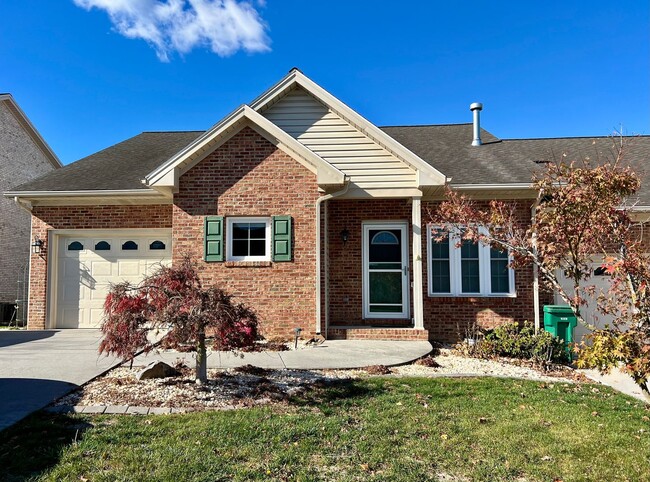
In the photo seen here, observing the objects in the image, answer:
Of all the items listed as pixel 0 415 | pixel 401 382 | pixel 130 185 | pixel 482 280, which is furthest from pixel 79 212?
pixel 482 280

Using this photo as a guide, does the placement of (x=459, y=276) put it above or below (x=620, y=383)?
above

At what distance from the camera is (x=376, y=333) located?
9109mm

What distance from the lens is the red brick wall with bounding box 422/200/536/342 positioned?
32.3 feet

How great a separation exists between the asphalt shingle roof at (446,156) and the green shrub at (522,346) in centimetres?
351

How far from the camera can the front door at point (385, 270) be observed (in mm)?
10203

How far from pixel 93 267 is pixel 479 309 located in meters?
9.65

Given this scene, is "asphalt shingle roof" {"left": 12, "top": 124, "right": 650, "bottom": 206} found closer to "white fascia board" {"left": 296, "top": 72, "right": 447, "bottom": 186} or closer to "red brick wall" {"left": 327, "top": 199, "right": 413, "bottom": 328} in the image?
"white fascia board" {"left": 296, "top": 72, "right": 447, "bottom": 186}

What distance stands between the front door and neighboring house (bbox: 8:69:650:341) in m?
0.02

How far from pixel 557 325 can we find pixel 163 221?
9.23 m

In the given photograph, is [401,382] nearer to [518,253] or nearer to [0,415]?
[518,253]

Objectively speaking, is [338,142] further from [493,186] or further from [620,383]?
[620,383]

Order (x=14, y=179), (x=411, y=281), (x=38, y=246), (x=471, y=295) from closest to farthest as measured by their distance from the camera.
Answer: (x=471, y=295), (x=411, y=281), (x=38, y=246), (x=14, y=179)

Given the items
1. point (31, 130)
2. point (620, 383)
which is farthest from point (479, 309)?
point (31, 130)

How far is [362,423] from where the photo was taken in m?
4.49
